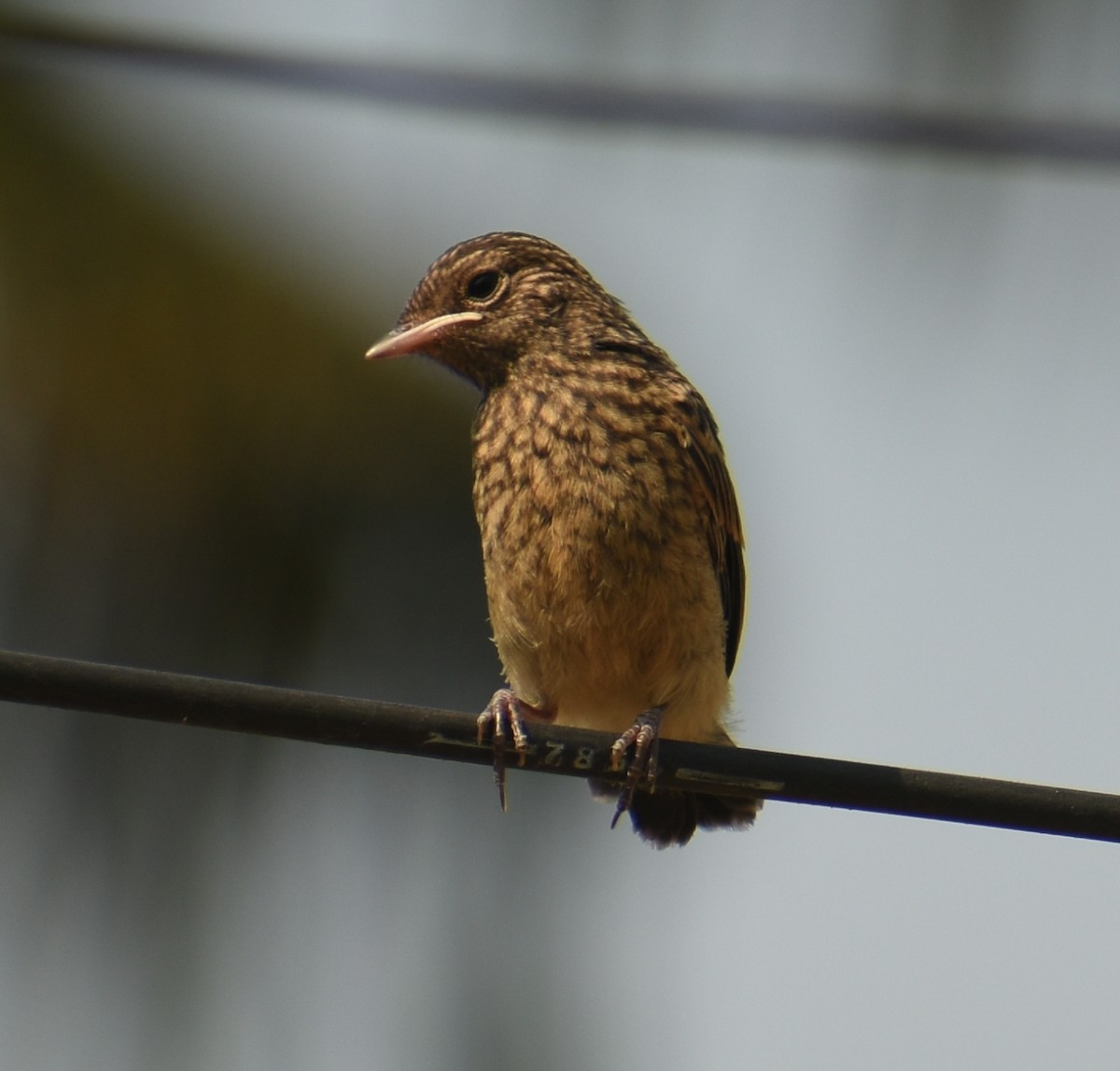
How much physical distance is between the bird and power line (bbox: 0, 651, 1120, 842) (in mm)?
1064

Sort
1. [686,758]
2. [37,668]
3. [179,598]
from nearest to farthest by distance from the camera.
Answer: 1. [37,668]
2. [686,758]
3. [179,598]

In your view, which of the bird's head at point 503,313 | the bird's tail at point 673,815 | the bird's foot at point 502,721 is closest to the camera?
the bird's foot at point 502,721

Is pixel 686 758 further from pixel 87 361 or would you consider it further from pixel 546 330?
pixel 87 361

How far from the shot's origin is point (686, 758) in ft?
A: 11.0

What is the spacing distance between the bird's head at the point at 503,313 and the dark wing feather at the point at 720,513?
13.7 inches

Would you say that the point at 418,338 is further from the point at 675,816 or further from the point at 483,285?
the point at 675,816

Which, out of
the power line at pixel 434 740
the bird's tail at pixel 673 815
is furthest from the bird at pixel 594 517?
the power line at pixel 434 740

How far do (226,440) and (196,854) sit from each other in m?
1.38

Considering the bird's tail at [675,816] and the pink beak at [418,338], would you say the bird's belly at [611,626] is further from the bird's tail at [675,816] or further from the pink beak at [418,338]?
the pink beak at [418,338]

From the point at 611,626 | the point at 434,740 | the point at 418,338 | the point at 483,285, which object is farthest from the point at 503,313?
the point at 434,740

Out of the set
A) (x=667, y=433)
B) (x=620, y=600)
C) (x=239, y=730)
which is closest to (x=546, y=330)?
(x=667, y=433)

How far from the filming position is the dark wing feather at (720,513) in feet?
16.4

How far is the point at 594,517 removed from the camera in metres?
4.66

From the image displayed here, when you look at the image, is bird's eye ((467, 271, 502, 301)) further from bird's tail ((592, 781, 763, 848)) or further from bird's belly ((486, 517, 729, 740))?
bird's tail ((592, 781, 763, 848))
